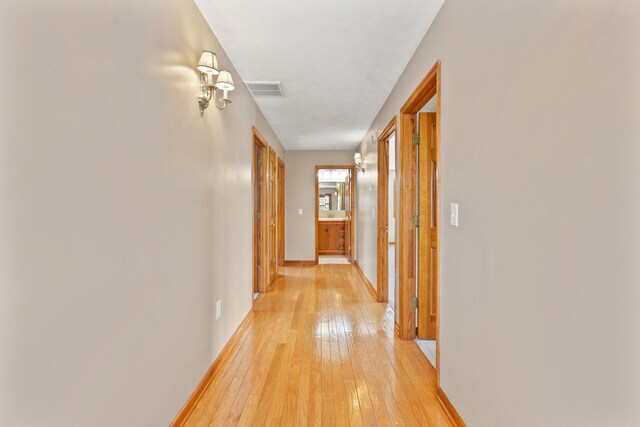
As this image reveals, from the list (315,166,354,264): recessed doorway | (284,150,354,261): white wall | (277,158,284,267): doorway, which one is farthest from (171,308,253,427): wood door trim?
(315,166,354,264): recessed doorway

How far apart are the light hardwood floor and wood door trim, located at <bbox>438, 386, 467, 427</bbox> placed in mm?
35

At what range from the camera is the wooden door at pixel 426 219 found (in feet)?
9.71

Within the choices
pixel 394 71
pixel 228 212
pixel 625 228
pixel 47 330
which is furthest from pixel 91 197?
pixel 394 71

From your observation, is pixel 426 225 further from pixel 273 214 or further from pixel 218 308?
pixel 273 214

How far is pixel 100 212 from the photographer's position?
1.16 metres

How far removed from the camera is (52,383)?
952 mm

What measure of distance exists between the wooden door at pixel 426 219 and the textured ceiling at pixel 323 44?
596mm

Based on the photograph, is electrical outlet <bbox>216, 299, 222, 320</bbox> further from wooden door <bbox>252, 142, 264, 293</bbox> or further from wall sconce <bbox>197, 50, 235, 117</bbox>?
wooden door <bbox>252, 142, 264, 293</bbox>

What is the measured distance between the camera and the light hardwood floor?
1.87m

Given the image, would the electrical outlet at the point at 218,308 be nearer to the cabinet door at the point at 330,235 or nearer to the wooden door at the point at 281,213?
the wooden door at the point at 281,213

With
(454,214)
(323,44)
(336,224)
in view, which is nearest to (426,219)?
(454,214)

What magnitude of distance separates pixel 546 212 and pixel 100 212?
144 centimetres

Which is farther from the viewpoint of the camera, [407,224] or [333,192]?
[333,192]

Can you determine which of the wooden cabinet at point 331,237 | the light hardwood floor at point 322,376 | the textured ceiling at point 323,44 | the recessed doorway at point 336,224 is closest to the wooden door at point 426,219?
the light hardwood floor at point 322,376
